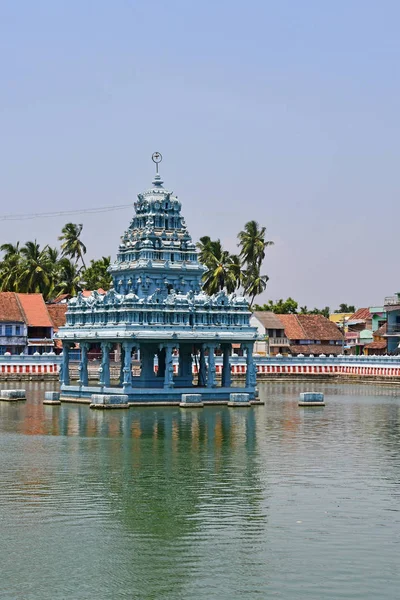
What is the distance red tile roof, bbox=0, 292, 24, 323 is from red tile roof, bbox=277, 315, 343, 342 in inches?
1264

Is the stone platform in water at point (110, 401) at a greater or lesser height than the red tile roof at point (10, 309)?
lesser

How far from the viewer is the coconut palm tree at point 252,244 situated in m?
144

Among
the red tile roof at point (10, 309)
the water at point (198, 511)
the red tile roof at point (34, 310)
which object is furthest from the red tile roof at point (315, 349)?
the water at point (198, 511)

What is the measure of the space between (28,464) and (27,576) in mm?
17023

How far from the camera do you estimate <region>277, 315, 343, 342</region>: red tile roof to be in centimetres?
13500

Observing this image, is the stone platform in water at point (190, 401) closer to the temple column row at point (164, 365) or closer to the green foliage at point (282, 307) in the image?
the temple column row at point (164, 365)

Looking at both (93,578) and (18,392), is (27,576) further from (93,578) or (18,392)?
(18,392)

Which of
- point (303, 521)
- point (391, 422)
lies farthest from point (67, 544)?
point (391, 422)

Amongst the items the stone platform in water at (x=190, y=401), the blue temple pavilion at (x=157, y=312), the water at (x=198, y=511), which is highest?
the blue temple pavilion at (x=157, y=312)

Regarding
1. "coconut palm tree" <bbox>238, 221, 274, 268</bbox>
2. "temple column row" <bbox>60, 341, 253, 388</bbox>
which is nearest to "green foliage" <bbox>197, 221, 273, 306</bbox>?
"coconut palm tree" <bbox>238, 221, 274, 268</bbox>

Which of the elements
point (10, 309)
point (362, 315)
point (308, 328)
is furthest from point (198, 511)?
point (362, 315)

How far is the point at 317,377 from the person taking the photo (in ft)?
361

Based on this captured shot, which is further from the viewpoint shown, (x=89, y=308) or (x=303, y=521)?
(x=89, y=308)

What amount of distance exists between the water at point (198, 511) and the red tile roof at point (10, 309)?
2461 inches
